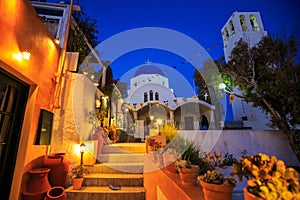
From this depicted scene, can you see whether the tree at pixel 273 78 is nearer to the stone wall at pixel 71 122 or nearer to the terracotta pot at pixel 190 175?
the terracotta pot at pixel 190 175

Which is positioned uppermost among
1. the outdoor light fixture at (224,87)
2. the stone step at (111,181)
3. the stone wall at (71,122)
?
the outdoor light fixture at (224,87)

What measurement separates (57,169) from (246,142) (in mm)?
6952

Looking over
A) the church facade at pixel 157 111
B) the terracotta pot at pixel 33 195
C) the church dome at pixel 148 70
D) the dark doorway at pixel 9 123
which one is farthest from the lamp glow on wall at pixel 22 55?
the church dome at pixel 148 70

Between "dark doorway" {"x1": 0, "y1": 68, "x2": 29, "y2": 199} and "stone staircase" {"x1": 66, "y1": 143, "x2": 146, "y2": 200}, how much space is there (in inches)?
43.1

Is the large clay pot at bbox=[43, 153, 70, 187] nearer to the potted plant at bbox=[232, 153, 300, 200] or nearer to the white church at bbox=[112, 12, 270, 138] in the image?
the potted plant at bbox=[232, 153, 300, 200]

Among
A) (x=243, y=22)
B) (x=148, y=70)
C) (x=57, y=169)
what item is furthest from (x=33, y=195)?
(x=243, y=22)

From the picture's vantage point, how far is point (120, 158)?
390 cm

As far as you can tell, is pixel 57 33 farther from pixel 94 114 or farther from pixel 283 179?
pixel 283 179

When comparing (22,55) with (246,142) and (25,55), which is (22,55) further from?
(246,142)

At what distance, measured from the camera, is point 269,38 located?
645 cm

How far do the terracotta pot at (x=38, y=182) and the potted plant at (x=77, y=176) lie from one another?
0.55 metres

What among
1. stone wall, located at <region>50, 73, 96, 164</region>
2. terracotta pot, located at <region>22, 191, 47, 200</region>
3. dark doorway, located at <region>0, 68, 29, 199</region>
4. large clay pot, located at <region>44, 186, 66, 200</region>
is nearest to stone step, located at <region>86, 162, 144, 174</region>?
stone wall, located at <region>50, 73, 96, 164</region>

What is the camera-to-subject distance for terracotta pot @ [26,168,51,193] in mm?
2316

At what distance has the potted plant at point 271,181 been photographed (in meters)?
0.58
